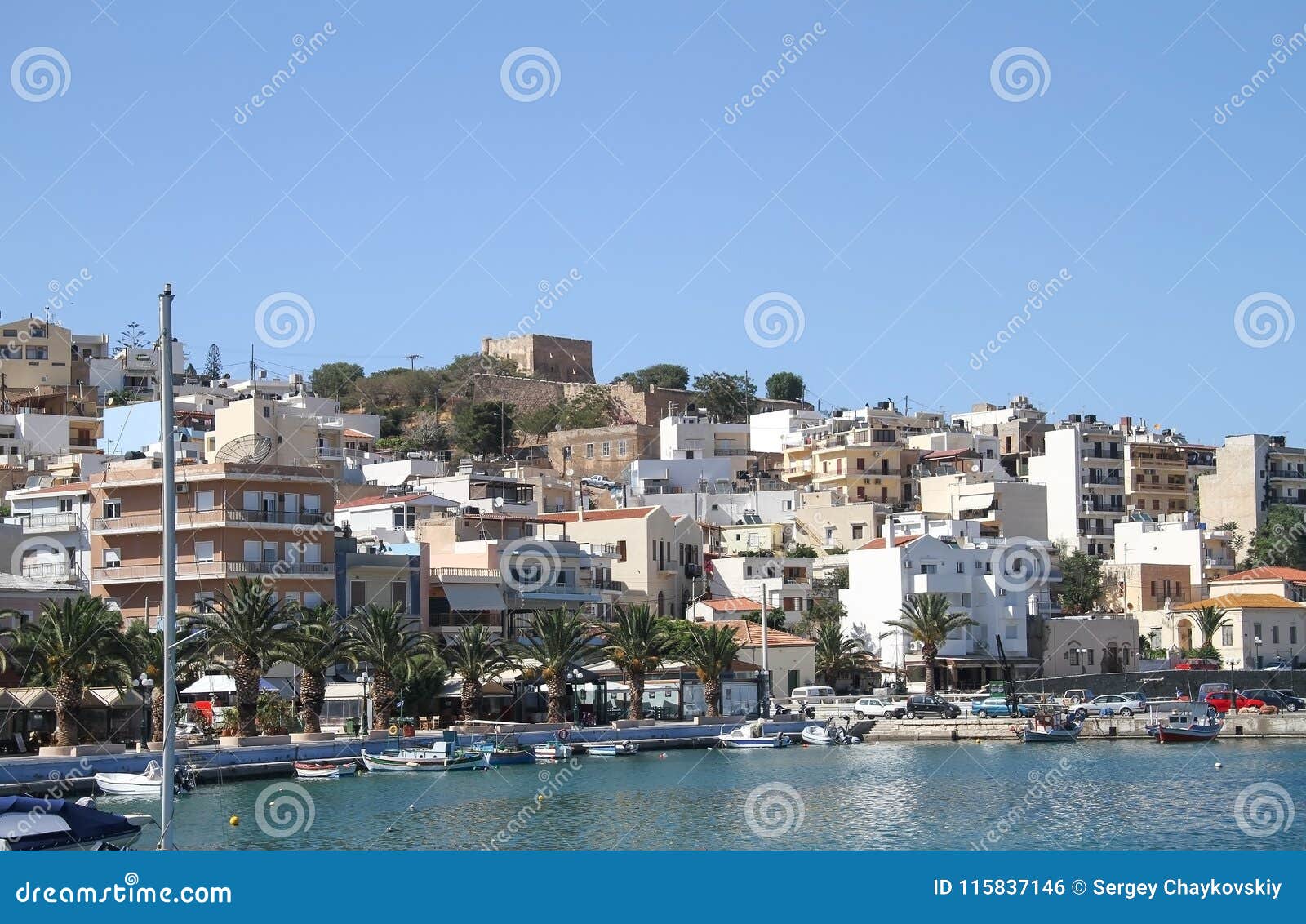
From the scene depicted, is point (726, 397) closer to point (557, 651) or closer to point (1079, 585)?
point (1079, 585)

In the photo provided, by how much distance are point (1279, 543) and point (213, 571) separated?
2668 inches

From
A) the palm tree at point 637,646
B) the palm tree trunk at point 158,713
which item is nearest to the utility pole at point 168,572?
the palm tree trunk at point 158,713

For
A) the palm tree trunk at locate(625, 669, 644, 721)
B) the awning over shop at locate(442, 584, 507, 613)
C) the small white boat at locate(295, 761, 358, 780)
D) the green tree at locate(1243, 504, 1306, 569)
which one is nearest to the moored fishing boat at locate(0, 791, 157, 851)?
the small white boat at locate(295, 761, 358, 780)

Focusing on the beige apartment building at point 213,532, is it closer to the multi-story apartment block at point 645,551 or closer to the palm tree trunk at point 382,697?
the palm tree trunk at point 382,697

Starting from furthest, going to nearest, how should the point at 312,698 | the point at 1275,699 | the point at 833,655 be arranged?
the point at 833,655
the point at 1275,699
the point at 312,698

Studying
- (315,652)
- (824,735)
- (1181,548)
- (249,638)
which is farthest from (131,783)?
(1181,548)

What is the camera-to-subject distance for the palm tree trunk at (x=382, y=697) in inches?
2219

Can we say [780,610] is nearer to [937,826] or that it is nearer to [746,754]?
[746,754]

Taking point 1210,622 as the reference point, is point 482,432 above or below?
above

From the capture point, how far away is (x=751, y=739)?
Result: 64.9 meters

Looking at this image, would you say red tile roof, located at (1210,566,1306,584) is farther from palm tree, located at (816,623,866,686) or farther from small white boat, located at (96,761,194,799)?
small white boat, located at (96,761,194,799)

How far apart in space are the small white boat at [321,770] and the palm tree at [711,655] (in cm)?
1934

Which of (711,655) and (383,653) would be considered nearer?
(383,653)

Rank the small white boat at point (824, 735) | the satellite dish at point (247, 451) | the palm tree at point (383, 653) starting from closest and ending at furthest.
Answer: the palm tree at point (383, 653) < the satellite dish at point (247, 451) < the small white boat at point (824, 735)
